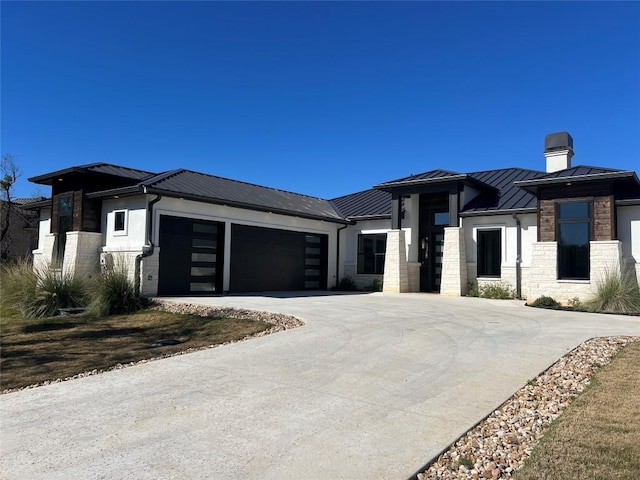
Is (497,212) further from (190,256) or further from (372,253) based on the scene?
(190,256)

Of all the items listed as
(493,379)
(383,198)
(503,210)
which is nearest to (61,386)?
(493,379)

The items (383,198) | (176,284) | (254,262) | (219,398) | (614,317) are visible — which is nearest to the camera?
(219,398)

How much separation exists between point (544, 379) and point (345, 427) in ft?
10.3

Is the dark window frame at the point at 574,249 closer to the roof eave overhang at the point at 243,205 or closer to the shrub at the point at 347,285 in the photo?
the shrub at the point at 347,285

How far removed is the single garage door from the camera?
59.4 feet

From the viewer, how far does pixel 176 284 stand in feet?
52.6

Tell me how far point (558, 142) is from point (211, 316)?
645 inches

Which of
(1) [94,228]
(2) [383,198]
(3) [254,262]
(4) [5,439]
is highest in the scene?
(2) [383,198]

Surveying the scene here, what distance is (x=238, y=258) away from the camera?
59.1 feet

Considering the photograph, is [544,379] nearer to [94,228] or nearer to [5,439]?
[5,439]

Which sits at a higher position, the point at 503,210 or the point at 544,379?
the point at 503,210

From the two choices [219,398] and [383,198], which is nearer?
[219,398]

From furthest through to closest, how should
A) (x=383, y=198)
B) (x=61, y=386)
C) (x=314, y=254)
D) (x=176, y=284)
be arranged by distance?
1. (x=383, y=198)
2. (x=314, y=254)
3. (x=176, y=284)
4. (x=61, y=386)

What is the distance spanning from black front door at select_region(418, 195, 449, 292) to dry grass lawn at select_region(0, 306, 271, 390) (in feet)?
38.3
